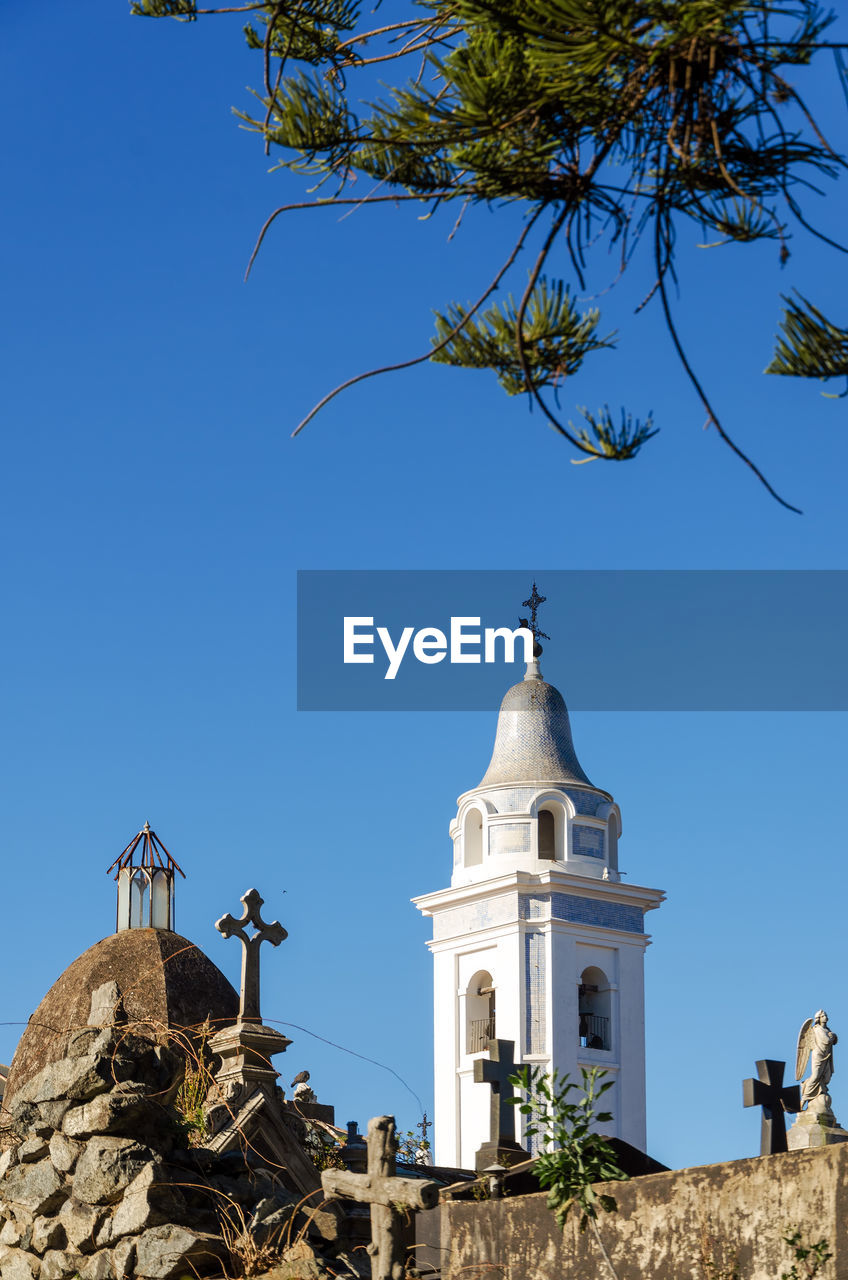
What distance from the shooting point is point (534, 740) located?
38.1 m

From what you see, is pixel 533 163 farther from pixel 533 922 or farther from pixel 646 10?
pixel 533 922

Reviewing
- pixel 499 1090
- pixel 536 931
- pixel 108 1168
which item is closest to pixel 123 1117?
pixel 108 1168

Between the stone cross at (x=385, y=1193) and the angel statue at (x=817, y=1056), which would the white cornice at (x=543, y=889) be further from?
the stone cross at (x=385, y=1193)

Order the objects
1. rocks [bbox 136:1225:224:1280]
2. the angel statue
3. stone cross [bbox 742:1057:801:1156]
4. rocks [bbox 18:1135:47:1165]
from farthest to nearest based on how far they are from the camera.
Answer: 1. the angel statue
2. stone cross [bbox 742:1057:801:1156]
3. rocks [bbox 18:1135:47:1165]
4. rocks [bbox 136:1225:224:1280]

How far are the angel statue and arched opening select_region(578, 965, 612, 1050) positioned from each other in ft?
60.4

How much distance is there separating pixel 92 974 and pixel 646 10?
664 inches

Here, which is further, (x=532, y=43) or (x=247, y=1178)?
(x=247, y=1178)

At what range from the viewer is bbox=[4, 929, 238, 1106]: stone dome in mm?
19094

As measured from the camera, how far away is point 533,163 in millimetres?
5148

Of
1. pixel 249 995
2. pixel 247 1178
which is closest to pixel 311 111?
pixel 247 1178

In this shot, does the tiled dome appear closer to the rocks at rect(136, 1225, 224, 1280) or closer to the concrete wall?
the rocks at rect(136, 1225, 224, 1280)

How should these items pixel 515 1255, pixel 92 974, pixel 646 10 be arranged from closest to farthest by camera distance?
1. pixel 646 10
2. pixel 515 1255
3. pixel 92 974

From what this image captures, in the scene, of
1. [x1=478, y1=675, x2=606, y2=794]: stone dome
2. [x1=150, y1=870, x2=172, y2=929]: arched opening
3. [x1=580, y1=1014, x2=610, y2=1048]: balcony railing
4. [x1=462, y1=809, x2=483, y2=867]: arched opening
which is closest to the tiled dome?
[x1=478, y1=675, x2=606, y2=794]: stone dome

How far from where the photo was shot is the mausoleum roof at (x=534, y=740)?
123 feet
